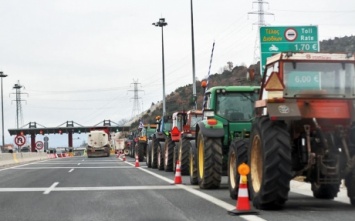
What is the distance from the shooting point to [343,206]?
33.5 ft

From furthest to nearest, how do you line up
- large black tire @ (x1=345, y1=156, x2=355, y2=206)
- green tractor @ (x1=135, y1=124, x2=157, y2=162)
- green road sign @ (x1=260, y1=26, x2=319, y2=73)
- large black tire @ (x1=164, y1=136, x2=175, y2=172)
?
green tractor @ (x1=135, y1=124, x2=157, y2=162)
large black tire @ (x1=164, y1=136, x2=175, y2=172)
green road sign @ (x1=260, y1=26, x2=319, y2=73)
large black tire @ (x1=345, y1=156, x2=355, y2=206)

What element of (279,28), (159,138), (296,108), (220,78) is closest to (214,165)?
(296,108)

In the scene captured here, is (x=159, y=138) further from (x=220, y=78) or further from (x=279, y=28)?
(x=220, y=78)

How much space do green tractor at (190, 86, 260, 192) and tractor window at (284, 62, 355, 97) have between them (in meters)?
3.44

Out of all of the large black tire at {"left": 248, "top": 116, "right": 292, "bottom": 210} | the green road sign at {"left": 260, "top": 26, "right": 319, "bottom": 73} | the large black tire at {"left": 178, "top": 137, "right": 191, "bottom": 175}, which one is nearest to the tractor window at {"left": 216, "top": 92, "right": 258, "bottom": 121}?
the large black tire at {"left": 178, "top": 137, "right": 191, "bottom": 175}

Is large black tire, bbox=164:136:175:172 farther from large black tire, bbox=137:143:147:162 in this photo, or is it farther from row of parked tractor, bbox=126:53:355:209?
large black tire, bbox=137:143:147:162

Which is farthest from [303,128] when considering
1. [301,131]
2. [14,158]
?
[14,158]

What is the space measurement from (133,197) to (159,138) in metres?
13.2

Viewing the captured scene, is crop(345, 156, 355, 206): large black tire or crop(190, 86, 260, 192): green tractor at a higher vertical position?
crop(190, 86, 260, 192): green tractor

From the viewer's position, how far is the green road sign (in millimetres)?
20953

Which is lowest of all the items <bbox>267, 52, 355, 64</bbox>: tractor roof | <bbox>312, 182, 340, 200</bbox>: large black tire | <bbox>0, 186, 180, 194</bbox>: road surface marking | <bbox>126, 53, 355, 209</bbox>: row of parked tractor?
<bbox>0, 186, 180, 194</bbox>: road surface marking

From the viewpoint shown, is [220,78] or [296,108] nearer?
[296,108]

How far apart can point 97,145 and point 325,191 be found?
48.4 m

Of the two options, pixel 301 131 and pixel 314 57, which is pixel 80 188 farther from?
pixel 314 57
